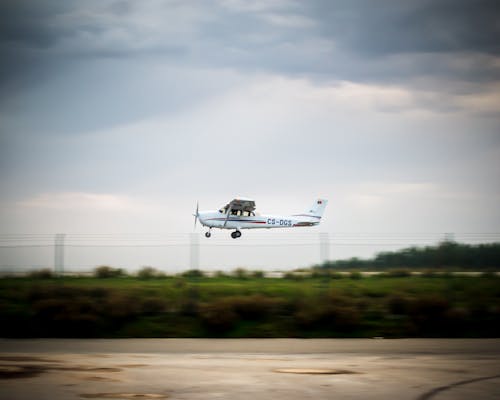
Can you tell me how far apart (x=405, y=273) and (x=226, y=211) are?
78.6ft

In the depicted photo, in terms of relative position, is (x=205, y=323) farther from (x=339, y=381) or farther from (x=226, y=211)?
(x=226, y=211)

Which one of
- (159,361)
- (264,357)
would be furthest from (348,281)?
(159,361)

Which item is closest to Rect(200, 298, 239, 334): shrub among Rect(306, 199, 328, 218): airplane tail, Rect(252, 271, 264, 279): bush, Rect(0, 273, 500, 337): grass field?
Rect(0, 273, 500, 337): grass field

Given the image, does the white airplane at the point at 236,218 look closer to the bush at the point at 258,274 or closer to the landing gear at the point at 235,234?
the landing gear at the point at 235,234

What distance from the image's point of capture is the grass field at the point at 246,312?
57.1ft

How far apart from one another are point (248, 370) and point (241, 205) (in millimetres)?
33808

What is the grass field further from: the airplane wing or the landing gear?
the landing gear

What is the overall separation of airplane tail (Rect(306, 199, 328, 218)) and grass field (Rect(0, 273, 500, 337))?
108 ft

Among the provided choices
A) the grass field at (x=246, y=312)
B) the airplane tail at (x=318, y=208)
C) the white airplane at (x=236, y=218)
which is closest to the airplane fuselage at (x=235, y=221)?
the white airplane at (x=236, y=218)

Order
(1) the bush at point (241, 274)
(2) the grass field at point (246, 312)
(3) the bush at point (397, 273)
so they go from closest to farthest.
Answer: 1. (2) the grass field at point (246, 312)
2. (3) the bush at point (397, 273)
3. (1) the bush at point (241, 274)

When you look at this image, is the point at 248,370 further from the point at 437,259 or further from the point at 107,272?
the point at 107,272

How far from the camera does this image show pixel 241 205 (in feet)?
147

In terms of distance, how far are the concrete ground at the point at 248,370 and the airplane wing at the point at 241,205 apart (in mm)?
28656

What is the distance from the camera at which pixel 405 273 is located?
2264 centimetres
